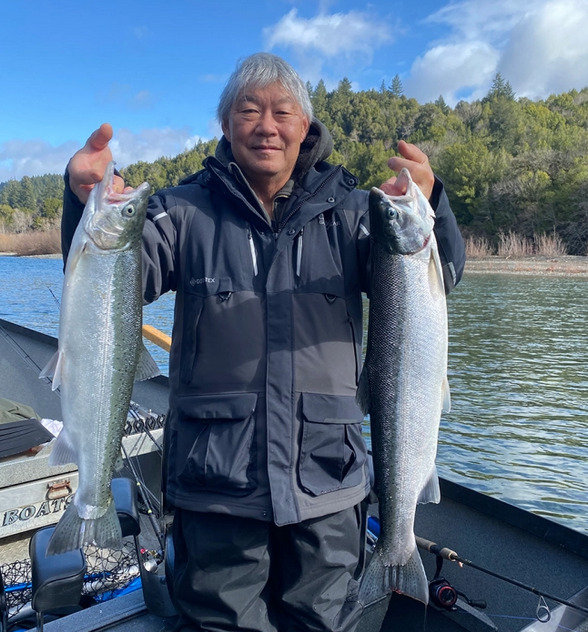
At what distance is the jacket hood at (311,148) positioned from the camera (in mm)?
2900

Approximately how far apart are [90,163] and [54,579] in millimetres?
1832

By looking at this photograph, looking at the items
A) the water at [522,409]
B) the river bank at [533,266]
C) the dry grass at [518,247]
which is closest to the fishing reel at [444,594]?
the water at [522,409]

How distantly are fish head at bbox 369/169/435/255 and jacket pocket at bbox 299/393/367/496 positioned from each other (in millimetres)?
731

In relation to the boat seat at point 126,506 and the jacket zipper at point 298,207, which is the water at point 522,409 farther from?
the jacket zipper at point 298,207

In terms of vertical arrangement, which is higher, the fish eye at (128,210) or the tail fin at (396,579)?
the fish eye at (128,210)

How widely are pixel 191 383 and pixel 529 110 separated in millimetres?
113159

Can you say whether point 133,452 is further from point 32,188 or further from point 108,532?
point 32,188

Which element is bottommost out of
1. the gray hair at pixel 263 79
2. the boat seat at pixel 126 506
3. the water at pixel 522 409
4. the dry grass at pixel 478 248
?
the water at pixel 522 409

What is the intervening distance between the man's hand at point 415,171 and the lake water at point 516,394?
3977 millimetres

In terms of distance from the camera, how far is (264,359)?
253cm

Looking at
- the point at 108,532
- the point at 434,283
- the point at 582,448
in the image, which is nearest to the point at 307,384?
the point at 434,283

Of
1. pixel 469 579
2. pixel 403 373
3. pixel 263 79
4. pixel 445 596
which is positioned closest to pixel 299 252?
pixel 403 373

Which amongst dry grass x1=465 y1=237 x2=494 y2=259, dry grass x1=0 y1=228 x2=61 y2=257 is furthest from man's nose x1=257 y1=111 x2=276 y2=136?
dry grass x1=0 y1=228 x2=61 y2=257

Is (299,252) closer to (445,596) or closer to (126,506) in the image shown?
(126,506)
